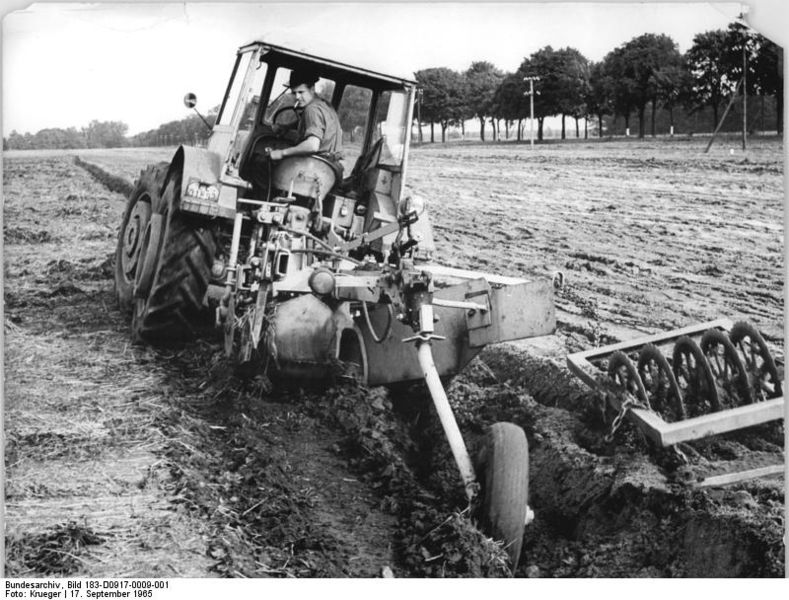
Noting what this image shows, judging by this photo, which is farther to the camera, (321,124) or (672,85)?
(672,85)

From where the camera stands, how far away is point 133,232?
6.45m

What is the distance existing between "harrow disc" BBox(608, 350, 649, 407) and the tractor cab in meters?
1.59

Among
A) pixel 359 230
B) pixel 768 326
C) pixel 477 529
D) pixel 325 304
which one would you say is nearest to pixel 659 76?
pixel 768 326

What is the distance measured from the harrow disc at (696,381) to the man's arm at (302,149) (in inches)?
99.2

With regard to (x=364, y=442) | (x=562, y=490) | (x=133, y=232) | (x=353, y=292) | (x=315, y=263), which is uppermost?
(x=133, y=232)

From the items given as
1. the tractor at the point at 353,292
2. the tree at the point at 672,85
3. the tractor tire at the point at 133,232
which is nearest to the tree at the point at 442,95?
→ the tractor at the point at 353,292

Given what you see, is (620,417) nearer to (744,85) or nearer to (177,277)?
(744,85)

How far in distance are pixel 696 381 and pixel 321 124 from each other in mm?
2781

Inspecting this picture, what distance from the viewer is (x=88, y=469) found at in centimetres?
412

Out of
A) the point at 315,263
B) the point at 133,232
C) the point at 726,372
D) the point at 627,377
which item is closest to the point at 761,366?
the point at 726,372

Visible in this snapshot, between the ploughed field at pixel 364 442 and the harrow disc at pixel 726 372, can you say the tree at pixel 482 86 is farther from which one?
the harrow disc at pixel 726 372

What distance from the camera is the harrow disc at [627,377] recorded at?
4.38 meters

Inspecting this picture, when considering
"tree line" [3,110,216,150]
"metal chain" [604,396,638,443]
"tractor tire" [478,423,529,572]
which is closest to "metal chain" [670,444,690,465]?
"metal chain" [604,396,638,443]

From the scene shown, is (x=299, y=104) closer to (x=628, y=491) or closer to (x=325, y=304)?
(x=325, y=304)
